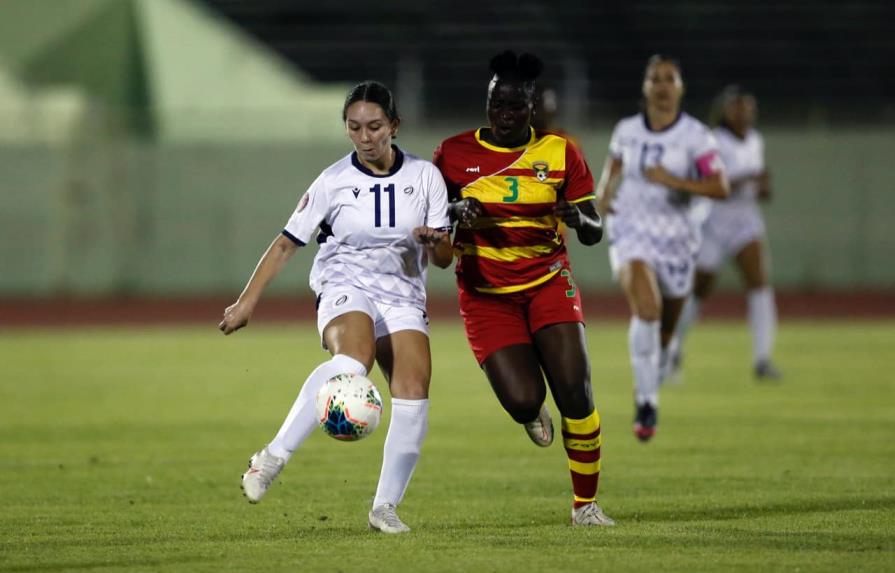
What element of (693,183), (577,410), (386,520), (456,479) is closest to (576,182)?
(577,410)

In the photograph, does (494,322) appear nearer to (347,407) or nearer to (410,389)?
(410,389)

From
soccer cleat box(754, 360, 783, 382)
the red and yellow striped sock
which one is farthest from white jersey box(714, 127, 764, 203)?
the red and yellow striped sock

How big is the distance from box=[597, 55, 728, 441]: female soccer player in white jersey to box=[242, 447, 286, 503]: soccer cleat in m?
4.44

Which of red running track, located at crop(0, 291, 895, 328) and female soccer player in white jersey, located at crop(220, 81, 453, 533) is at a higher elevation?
female soccer player in white jersey, located at crop(220, 81, 453, 533)

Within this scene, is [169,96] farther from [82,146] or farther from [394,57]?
[394,57]

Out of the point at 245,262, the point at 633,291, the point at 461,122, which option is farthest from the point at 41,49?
the point at 633,291

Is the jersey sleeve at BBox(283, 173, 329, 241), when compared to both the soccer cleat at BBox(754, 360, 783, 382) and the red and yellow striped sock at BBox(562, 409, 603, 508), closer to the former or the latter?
the red and yellow striped sock at BBox(562, 409, 603, 508)

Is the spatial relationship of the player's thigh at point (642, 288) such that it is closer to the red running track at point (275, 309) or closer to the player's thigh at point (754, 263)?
the player's thigh at point (754, 263)

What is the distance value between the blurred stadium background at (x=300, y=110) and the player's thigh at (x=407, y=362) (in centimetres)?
2298

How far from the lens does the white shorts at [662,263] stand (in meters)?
11.2

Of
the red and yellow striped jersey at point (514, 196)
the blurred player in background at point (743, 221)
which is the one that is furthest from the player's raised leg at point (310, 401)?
the blurred player in background at point (743, 221)

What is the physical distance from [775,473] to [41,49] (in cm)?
2528

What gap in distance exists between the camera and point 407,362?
7.14m

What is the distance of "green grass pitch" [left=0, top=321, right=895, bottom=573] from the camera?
21.4 ft
